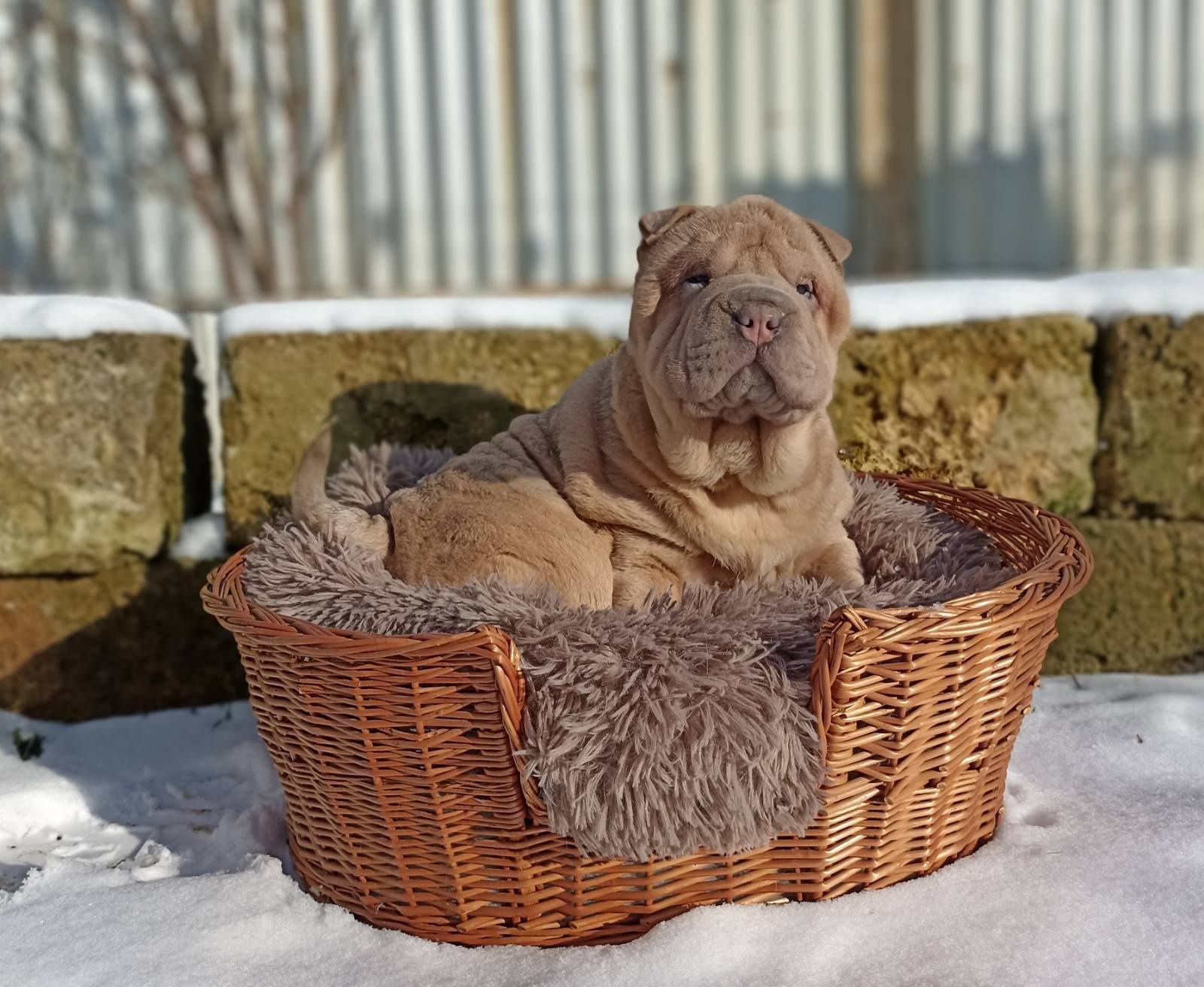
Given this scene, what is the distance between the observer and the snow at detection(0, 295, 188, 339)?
2574 mm

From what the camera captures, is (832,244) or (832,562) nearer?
(832,244)

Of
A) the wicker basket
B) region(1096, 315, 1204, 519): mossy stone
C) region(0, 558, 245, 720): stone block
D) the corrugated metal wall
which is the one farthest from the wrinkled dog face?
the corrugated metal wall

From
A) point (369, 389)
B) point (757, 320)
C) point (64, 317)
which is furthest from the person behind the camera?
point (369, 389)

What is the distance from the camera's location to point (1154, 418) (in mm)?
2639

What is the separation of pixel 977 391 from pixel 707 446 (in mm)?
1061

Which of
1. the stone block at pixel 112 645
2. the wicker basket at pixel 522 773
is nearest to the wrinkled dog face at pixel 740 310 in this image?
the wicker basket at pixel 522 773

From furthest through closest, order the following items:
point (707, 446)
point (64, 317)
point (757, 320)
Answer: point (64, 317) < point (707, 446) < point (757, 320)

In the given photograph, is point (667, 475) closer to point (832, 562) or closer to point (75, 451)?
point (832, 562)

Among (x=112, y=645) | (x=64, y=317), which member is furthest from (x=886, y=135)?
(x=112, y=645)

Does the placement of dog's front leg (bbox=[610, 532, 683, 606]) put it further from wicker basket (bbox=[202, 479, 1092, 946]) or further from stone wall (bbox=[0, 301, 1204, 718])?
stone wall (bbox=[0, 301, 1204, 718])

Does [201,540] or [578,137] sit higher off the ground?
[578,137]

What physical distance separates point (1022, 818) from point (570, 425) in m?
1.06

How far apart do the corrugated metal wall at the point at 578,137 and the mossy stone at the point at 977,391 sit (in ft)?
3.70

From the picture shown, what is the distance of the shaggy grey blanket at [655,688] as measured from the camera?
57.4 inches
